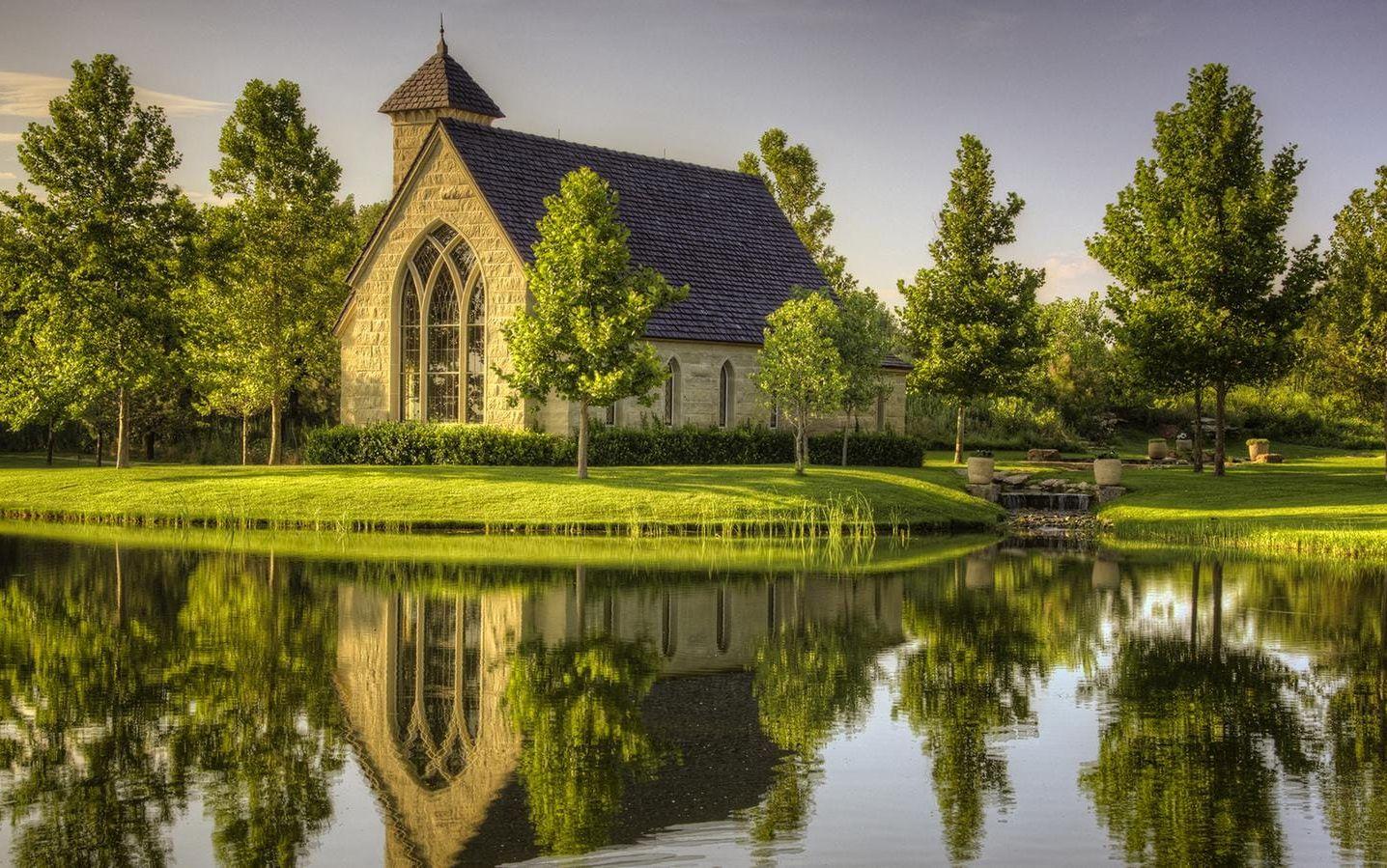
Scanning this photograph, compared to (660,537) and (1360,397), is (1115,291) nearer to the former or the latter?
(1360,397)

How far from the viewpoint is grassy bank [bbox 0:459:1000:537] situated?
32.6 metres

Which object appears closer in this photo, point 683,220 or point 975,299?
point 975,299

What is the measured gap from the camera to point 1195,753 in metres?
12.6

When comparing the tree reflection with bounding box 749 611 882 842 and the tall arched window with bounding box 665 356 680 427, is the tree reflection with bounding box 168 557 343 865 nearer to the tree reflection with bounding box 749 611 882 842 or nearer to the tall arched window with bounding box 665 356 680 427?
the tree reflection with bounding box 749 611 882 842

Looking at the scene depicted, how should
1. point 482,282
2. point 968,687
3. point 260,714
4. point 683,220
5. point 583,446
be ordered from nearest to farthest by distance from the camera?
point 260,714 < point 968,687 < point 583,446 < point 482,282 < point 683,220

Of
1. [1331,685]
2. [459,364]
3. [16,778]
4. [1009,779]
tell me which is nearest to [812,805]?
[1009,779]

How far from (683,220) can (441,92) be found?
29.8ft

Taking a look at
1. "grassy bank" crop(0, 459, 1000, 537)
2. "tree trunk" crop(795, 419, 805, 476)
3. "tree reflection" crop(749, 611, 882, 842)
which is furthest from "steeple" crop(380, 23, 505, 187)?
"tree reflection" crop(749, 611, 882, 842)

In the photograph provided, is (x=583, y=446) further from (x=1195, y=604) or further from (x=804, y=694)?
(x=804, y=694)

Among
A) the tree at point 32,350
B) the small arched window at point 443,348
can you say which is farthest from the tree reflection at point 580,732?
the tree at point 32,350

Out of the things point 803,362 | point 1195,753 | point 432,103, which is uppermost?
point 432,103

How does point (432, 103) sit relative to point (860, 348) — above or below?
above

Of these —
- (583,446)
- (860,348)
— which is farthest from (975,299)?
(583,446)

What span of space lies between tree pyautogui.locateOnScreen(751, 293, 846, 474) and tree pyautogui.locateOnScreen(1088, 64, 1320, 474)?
329 inches
